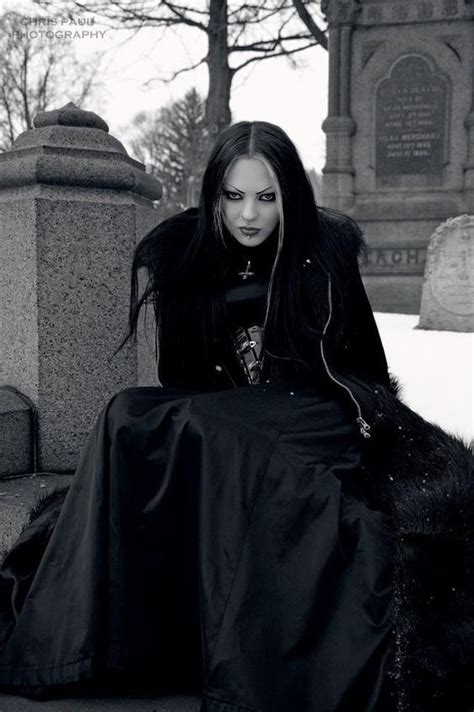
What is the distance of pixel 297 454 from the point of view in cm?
192

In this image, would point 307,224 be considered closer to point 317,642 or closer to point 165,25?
point 317,642

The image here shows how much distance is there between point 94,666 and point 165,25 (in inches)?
643

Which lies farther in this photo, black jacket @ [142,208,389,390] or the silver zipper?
black jacket @ [142,208,389,390]

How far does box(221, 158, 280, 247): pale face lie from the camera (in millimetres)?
2297

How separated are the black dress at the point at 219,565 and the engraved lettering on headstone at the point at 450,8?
1128cm

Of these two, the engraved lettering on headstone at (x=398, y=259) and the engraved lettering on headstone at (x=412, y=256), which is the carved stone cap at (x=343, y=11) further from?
the engraved lettering on headstone at (x=412, y=256)

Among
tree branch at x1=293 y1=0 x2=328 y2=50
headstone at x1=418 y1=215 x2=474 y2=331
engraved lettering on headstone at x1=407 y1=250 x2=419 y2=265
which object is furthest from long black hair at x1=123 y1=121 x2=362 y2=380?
tree branch at x1=293 y1=0 x2=328 y2=50

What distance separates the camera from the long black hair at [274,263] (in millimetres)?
2281

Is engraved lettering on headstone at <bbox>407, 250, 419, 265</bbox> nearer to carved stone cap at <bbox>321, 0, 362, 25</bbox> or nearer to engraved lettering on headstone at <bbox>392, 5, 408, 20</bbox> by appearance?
engraved lettering on headstone at <bbox>392, 5, 408, 20</bbox>

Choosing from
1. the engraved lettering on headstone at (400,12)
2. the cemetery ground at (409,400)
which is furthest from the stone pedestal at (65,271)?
the engraved lettering on headstone at (400,12)

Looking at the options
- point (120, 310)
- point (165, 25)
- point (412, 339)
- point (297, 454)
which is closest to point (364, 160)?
point (412, 339)

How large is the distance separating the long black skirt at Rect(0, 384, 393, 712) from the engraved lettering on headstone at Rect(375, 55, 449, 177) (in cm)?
1075

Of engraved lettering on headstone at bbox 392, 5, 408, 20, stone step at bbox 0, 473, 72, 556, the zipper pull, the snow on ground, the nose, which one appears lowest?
stone step at bbox 0, 473, 72, 556

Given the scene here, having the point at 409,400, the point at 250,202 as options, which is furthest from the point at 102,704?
the point at 409,400
